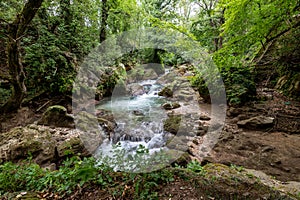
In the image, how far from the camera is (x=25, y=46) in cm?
539

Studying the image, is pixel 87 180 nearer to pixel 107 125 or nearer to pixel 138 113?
pixel 107 125

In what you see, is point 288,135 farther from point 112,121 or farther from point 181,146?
point 112,121

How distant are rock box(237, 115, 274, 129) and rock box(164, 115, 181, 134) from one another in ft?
6.20

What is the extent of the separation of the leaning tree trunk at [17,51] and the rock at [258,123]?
6087 mm

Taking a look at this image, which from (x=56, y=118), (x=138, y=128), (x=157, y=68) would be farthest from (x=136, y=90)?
(x=56, y=118)

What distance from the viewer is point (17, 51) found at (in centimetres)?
379

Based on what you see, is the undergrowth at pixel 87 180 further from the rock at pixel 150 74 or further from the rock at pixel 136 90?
the rock at pixel 150 74

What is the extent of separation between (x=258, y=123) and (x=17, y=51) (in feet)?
21.8

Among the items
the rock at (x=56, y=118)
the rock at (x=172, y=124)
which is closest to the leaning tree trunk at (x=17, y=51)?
the rock at (x=56, y=118)

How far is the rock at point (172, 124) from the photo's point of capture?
4871 millimetres

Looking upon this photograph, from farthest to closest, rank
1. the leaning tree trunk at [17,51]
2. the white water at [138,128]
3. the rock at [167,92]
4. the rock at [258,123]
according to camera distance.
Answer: the rock at [167,92], the white water at [138,128], the rock at [258,123], the leaning tree trunk at [17,51]

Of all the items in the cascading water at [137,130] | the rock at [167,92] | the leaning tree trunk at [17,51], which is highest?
the leaning tree trunk at [17,51]

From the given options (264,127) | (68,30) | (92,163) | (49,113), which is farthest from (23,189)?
(68,30)

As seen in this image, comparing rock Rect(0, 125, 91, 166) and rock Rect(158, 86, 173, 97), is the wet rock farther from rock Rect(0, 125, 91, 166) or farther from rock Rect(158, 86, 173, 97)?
rock Rect(158, 86, 173, 97)
